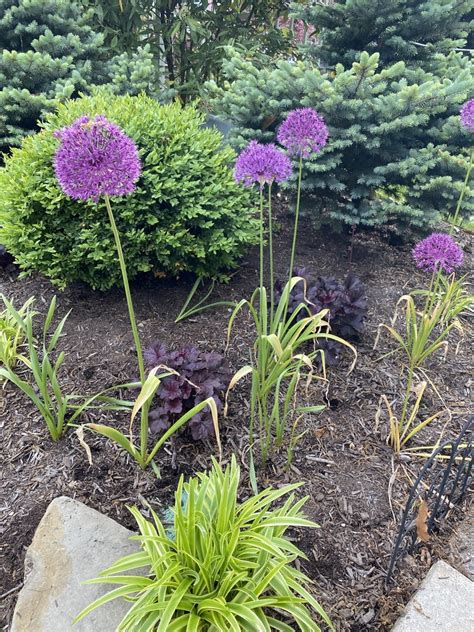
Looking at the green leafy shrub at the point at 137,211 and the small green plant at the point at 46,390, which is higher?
the green leafy shrub at the point at 137,211

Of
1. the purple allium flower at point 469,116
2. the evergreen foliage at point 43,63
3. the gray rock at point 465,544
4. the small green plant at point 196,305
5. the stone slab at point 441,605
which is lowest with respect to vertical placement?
the gray rock at point 465,544

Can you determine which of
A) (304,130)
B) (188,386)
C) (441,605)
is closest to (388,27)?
(304,130)

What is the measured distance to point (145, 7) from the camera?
500 centimetres

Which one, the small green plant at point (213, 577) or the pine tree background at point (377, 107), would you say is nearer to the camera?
Answer: the small green plant at point (213, 577)

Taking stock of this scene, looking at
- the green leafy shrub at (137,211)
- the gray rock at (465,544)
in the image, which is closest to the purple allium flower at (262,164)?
the green leafy shrub at (137,211)

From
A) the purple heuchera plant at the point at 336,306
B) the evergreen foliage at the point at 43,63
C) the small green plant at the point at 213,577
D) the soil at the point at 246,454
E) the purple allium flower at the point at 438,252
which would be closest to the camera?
the small green plant at the point at 213,577

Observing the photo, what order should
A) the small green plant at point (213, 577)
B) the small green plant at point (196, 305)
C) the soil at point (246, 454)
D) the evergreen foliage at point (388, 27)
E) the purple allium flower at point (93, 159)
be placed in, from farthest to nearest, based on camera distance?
the evergreen foliage at point (388, 27) < the small green plant at point (196, 305) < the soil at point (246, 454) < the purple allium flower at point (93, 159) < the small green plant at point (213, 577)

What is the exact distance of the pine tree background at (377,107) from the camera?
3.08m

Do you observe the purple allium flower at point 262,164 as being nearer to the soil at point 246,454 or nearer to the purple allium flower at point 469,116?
the soil at point 246,454

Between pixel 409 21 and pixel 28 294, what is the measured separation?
3.29 m

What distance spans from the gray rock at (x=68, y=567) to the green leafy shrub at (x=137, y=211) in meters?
1.37

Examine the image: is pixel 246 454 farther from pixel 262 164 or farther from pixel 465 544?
pixel 262 164

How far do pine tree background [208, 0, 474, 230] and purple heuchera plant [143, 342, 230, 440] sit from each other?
1.74m

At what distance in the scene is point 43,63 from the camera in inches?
153
